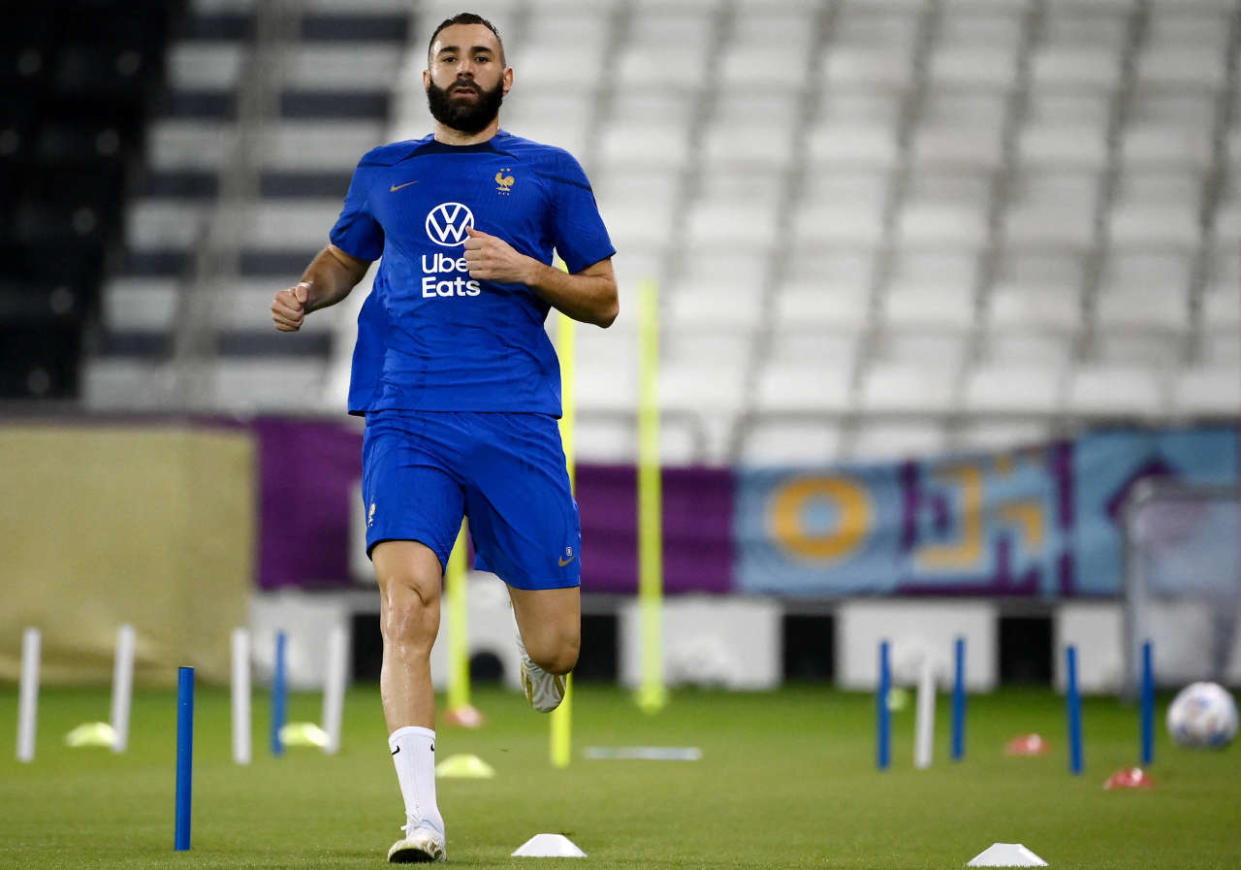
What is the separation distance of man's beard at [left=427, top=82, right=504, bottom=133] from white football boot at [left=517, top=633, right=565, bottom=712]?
1285 millimetres

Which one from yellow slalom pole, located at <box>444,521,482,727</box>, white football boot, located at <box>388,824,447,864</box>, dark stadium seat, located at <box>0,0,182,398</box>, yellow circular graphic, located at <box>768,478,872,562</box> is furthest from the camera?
dark stadium seat, located at <box>0,0,182,398</box>

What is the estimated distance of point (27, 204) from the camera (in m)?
18.2

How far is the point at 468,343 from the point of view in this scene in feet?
15.8

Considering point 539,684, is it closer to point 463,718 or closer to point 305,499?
point 463,718

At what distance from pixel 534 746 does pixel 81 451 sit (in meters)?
5.48

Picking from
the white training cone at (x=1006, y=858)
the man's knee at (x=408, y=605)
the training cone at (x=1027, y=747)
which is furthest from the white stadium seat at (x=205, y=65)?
the white training cone at (x=1006, y=858)

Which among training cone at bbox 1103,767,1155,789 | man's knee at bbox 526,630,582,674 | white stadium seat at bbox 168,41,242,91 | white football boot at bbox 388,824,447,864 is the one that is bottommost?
training cone at bbox 1103,767,1155,789

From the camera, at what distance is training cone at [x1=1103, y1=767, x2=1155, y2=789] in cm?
695

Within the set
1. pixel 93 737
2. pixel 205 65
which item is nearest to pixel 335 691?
pixel 93 737

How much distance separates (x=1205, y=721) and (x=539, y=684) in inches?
168

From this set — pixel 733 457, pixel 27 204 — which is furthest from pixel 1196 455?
pixel 27 204

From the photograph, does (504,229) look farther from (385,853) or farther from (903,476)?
(903,476)

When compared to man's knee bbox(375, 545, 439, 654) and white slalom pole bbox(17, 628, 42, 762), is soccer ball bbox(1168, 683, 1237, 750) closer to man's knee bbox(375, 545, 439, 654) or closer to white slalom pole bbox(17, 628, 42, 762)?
white slalom pole bbox(17, 628, 42, 762)

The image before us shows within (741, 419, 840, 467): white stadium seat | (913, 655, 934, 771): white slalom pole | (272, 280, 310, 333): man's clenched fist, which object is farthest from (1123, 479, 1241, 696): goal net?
(272, 280, 310, 333): man's clenched fist
